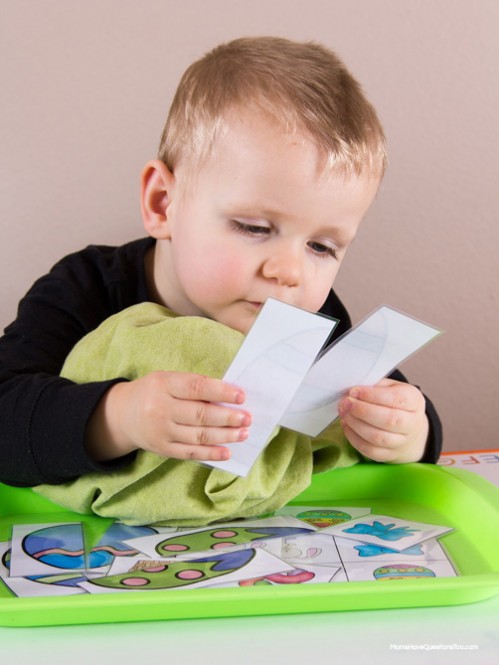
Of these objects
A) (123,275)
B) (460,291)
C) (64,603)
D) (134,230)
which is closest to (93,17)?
(134,230)

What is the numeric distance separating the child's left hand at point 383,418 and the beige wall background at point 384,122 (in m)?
0.43

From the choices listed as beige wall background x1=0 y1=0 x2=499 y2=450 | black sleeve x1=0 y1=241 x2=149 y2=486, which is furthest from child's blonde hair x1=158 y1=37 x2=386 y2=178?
beige wall background x1=0 y1=0 x2=499 y2=450

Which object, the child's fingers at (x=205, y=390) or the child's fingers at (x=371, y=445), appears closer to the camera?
the child's fingers at (x=205, y=390)

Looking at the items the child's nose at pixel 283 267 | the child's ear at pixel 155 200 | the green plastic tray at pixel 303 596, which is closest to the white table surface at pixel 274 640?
the green plastic tray at pixel 303 596

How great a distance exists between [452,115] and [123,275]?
1.71 ft

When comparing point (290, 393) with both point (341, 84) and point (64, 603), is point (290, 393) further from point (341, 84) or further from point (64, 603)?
point (341, 84)

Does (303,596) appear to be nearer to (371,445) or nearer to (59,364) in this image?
(371,445)

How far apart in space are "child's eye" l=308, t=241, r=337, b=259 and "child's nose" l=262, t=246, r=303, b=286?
38 millimetres

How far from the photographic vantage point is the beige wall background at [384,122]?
110 centimetres

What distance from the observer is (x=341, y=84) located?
81 centimetres

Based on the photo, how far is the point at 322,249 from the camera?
0.80 m

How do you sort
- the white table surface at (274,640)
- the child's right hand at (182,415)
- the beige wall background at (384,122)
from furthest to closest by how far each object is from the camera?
the beige wall background at (384,122), the child's right hand at (182,415), the white table surface at (274,640)

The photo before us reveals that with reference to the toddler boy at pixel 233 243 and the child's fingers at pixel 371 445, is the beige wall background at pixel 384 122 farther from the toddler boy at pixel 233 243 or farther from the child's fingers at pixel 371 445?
the child's fingers at pixel 371 445

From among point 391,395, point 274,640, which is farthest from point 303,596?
point 391,395
